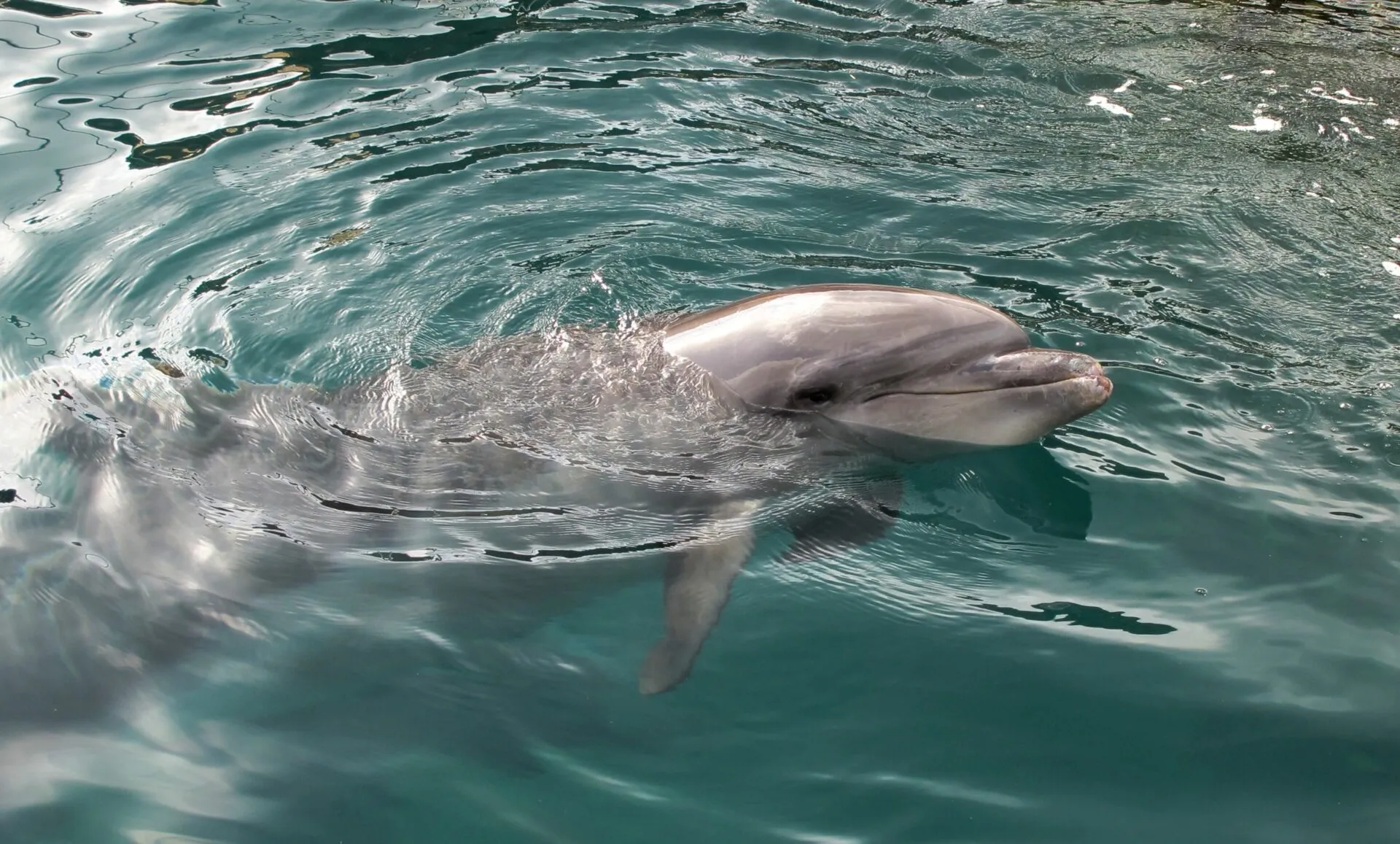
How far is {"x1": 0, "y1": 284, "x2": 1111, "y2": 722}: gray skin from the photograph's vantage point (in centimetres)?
564

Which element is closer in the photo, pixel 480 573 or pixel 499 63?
pixel 480 573

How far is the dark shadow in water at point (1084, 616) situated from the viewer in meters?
5.39

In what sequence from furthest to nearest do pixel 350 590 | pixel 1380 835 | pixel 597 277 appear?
pixel 597 277 → pixel 350 590 → pixel 1380 835

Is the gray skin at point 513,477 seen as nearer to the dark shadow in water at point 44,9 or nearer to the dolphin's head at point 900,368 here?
the dolphin's head at point 900,368

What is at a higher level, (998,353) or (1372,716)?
(998,353)

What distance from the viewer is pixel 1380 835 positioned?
437 centimetres

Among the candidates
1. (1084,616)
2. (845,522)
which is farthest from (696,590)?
(1084,616)

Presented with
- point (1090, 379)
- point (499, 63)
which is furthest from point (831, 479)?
point (499, 63)

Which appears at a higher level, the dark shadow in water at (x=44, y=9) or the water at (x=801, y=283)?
the dark shadow in water at (x=44, y=9)

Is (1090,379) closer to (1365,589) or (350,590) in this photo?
(1365,589)

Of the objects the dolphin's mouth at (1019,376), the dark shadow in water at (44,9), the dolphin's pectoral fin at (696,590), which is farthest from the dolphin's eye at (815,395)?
the dark shadow in water at (44,9)

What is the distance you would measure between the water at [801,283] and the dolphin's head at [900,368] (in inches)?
18.8

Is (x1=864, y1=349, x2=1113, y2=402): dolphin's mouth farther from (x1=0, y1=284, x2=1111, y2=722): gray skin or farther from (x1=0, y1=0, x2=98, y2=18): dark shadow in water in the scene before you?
(x1=0, y1=0, x2=98, y2=18): dark shadow in water

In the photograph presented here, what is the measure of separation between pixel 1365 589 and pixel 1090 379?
1664mm
